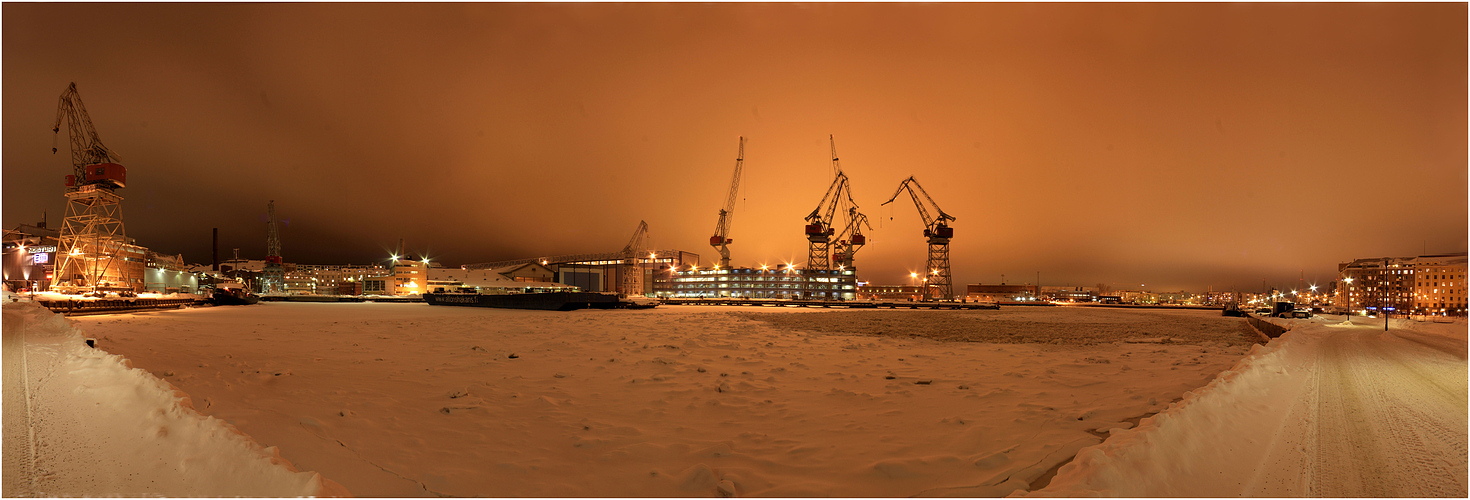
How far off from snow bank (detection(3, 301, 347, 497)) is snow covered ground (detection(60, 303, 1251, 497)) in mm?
436

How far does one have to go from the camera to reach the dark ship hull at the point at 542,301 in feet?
132

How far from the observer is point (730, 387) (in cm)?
909

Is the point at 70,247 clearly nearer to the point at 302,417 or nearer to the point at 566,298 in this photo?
the point at 566,298

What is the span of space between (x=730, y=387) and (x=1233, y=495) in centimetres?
622

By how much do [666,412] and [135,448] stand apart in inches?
200

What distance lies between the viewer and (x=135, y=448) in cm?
489

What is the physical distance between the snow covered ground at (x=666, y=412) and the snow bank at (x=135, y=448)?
0.44 metres

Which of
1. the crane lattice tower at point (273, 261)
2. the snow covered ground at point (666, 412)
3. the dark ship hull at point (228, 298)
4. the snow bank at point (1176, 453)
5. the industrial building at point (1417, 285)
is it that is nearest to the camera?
the snow bank at point (1176, 453)

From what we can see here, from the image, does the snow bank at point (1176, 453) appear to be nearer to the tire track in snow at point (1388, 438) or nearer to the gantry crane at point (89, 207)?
the tire track in snow at point (1388, 438)

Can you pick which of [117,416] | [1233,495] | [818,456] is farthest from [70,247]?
[1233,495]

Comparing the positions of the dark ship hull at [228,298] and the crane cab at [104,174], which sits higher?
the crane cab at [104,174]

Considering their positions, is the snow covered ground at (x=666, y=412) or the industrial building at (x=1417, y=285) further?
the industrial building at (x=1417, y=285)

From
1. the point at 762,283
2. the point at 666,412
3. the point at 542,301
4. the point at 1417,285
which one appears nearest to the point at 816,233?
the point at 762,283

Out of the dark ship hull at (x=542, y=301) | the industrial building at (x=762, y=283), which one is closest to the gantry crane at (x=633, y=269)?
the industrial building at (x=762, y=283)
